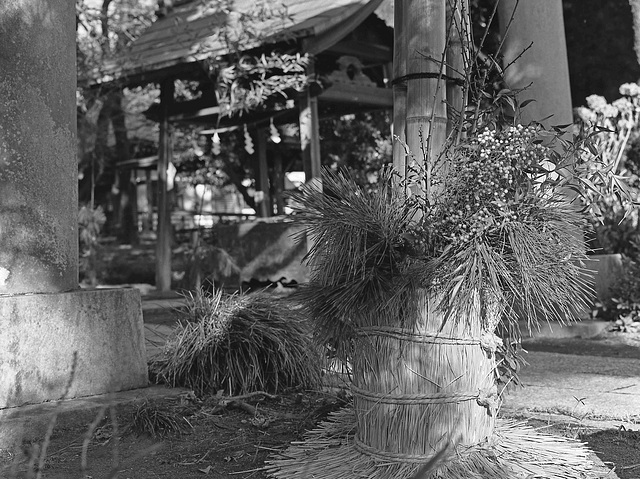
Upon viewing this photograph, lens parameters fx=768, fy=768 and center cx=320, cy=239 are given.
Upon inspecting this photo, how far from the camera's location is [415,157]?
274cm

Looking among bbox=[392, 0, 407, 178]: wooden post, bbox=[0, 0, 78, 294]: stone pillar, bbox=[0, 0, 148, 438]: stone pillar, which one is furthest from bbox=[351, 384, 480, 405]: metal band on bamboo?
bbox=[0, 0, 78, 294]: stone pillar

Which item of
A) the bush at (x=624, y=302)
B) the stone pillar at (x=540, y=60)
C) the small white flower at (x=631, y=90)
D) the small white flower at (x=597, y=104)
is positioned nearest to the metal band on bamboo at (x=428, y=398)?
the stone pillar at (x=540, y=60)

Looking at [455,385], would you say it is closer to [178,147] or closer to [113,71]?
[113,71]

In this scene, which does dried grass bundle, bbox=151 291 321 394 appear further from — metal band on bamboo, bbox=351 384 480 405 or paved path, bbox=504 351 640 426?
metal band on bamboo, bbox=351 384 480 405

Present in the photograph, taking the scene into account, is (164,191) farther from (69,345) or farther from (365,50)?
(69,345)

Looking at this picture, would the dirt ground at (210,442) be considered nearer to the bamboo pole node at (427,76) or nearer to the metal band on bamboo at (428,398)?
the metal band on bamboo at (428,398)

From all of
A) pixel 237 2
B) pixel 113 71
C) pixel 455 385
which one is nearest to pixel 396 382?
pixel 455 385

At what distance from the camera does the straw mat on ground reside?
2.41 metres

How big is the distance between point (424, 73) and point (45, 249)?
1.91 m

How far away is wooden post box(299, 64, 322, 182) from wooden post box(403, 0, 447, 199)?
5.56 metres

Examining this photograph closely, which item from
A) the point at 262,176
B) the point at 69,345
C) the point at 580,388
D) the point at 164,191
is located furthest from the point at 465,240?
the point at 262,176

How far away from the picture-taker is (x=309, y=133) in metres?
8.48

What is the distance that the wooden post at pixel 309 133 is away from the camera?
27.6 feet

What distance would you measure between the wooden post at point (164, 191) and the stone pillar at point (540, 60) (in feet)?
16.1
